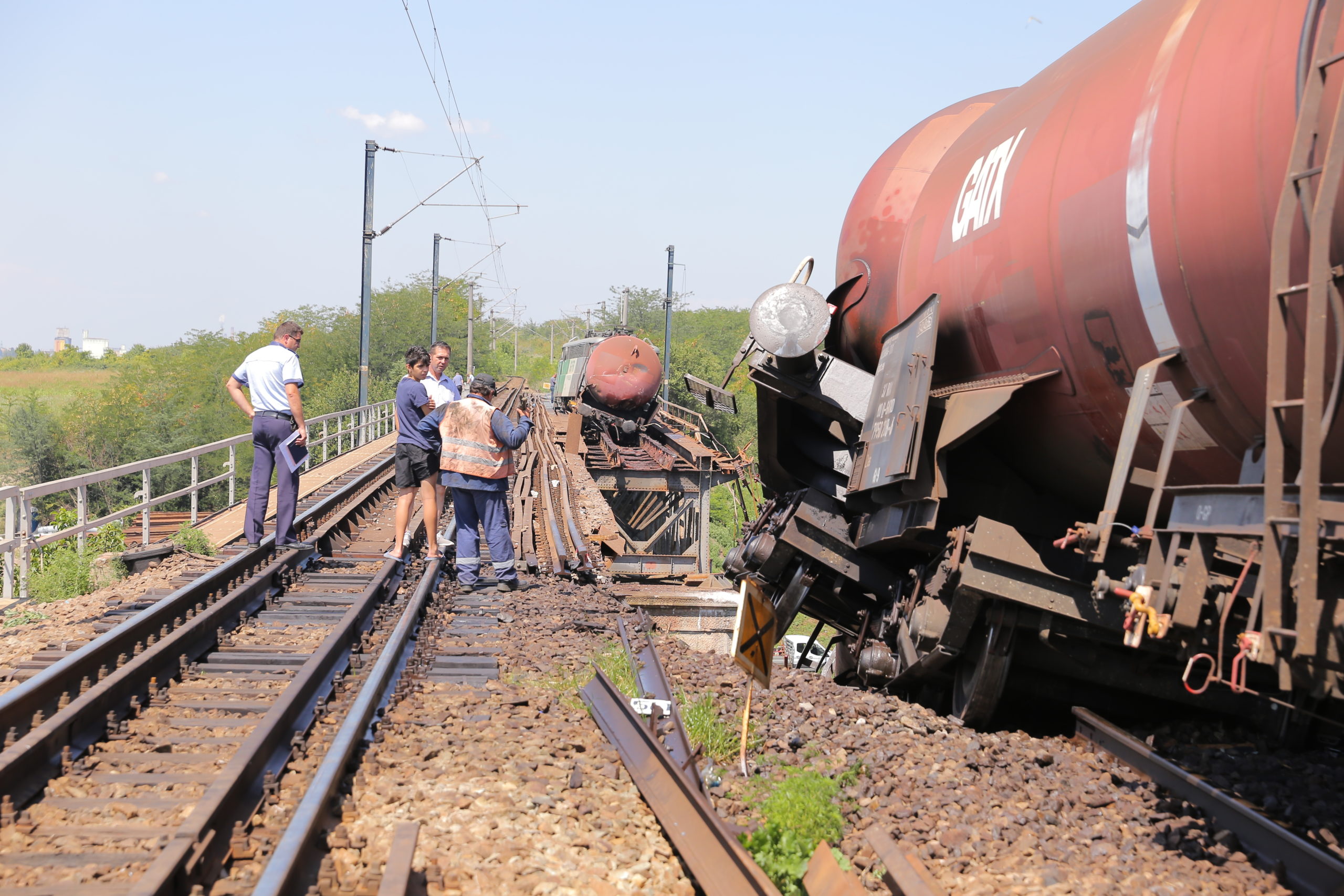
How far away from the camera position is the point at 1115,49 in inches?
196

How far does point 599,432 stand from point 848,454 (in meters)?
20.7

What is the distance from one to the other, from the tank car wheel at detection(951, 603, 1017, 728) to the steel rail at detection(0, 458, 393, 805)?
4.73 m

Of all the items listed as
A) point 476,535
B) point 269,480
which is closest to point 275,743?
point 476,535

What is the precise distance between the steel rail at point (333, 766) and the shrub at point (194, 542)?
2.91 m

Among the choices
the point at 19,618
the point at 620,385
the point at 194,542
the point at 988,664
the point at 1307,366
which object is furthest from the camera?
the point at 620,385

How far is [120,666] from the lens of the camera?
223 inches

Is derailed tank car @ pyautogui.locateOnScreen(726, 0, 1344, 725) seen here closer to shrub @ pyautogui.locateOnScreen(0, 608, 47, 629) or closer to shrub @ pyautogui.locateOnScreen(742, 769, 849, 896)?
shrub @ pyautogui.locateOnScreen(742, 769, 849, 896)

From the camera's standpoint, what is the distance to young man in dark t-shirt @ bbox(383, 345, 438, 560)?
8.98 meters

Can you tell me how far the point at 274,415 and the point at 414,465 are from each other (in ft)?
4.17

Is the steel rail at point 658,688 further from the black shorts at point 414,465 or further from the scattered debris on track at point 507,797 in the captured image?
the black shorts at point 414,465

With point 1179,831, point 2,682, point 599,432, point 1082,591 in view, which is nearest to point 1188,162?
point 1082,591

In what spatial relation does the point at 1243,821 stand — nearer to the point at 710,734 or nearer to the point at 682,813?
the point at 682,813

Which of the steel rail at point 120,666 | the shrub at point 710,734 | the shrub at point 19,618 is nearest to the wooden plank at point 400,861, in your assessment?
the steel rail at point 120,666

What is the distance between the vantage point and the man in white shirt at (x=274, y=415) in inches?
344
